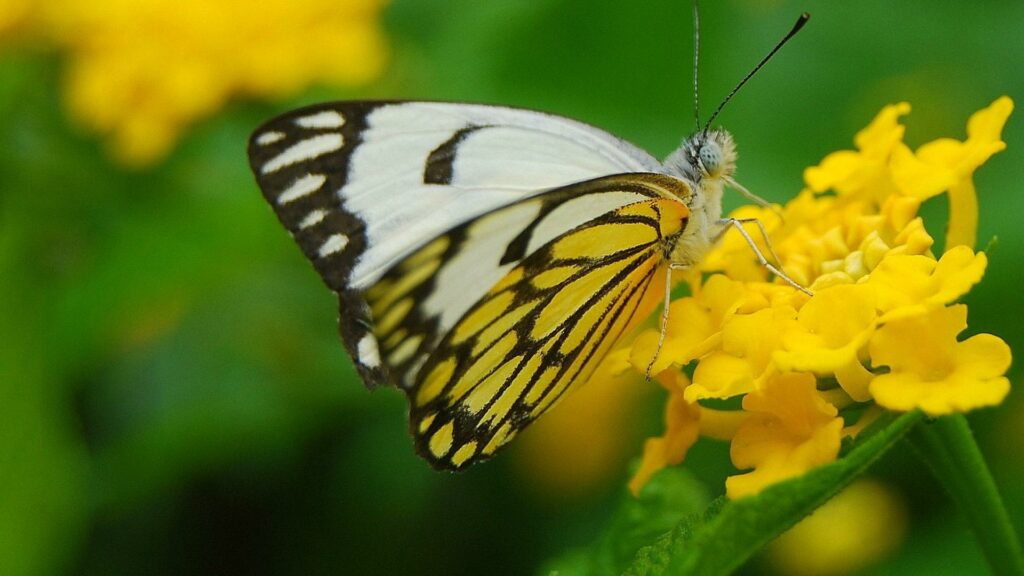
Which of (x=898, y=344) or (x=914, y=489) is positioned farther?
(x=914, y=489)

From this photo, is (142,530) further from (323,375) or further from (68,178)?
(68,178)

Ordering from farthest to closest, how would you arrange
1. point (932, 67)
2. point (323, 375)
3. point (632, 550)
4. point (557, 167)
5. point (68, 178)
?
point (932, 67) < point (323, 375) < point (68, 178) < point (557, 167) < point (632, 550)

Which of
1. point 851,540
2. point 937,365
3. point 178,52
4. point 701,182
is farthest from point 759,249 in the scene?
point 178,52

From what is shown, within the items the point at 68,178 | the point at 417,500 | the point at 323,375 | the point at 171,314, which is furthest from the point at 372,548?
the point at 68,178

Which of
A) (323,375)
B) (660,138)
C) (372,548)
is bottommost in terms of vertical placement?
(372,548)

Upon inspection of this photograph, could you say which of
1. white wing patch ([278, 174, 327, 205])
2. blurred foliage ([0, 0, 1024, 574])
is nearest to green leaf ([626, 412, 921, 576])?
white wing patch ([278, 174, 327, 205])

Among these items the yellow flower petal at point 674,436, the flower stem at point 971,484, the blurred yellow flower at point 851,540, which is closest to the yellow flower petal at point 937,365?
the flower stem at point 971,484

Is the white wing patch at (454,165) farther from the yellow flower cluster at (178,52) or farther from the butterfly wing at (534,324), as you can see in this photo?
the yellow flower cluster at (178,52)
